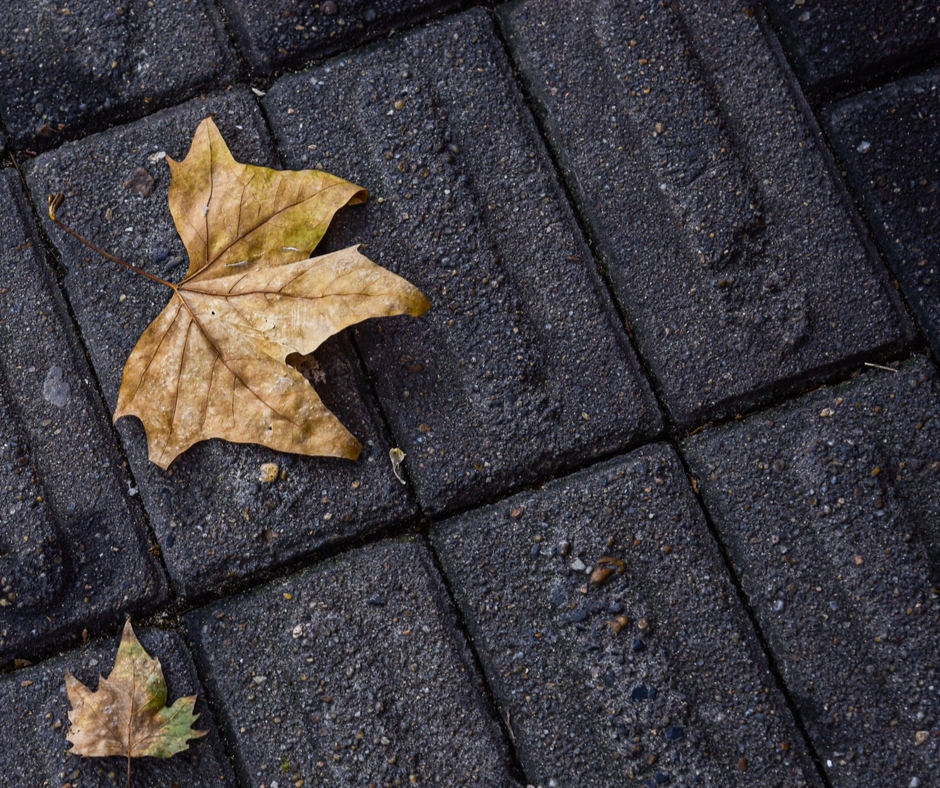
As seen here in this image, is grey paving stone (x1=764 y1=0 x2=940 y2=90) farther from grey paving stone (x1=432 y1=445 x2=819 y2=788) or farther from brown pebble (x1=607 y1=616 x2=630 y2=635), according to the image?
brown pebble (x1=607 y1=616 x2=630 y2=635)

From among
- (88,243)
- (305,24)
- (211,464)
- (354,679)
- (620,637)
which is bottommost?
(620,637)

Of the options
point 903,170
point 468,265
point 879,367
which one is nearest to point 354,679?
point 468,265

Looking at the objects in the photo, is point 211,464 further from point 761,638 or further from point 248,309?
point 761,638

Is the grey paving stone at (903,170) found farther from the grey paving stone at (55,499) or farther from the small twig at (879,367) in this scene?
the grey paving stone at (55,499)

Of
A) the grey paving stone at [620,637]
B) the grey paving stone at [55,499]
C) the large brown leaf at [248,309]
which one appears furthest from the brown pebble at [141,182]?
the grey paving stone at [620,637]

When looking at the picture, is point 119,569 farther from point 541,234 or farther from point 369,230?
point 541,234

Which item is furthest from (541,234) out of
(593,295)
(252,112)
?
(252,112)
